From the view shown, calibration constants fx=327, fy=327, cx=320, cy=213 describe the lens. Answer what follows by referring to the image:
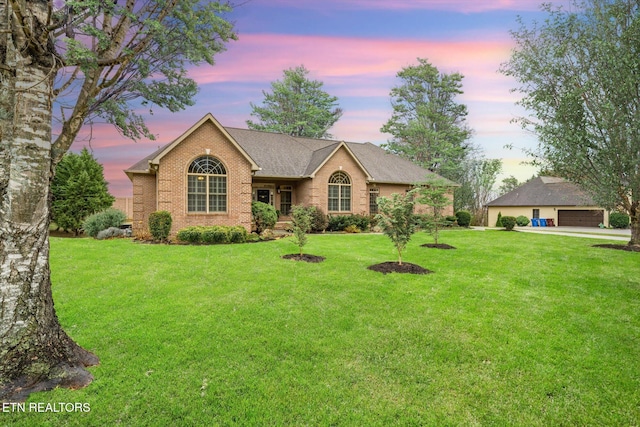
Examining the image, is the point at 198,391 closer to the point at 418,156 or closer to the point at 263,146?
the point at 263,146

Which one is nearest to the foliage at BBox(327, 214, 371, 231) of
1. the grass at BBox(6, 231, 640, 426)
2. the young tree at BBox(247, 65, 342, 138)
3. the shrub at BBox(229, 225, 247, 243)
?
the shrub at BBox(229, 225, 247, 243)

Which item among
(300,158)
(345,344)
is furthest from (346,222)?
(345,344)

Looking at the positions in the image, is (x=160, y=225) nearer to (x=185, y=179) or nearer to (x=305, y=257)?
(x=185, y=179)

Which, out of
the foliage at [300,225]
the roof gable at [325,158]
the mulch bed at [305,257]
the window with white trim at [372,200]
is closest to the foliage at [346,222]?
the window with white trim at [372,200]

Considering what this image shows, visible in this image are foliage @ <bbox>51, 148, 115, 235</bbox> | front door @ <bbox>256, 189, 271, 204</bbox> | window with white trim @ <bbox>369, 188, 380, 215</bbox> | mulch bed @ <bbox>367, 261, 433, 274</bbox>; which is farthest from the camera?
window with white trim @ <bbox>369, 188, 380, 215</bbox>

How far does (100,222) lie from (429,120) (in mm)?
33469

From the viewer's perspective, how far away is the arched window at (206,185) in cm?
1617

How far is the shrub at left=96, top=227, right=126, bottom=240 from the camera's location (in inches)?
589

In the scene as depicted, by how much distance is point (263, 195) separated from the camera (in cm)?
2148

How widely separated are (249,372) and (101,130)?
5.82 metres

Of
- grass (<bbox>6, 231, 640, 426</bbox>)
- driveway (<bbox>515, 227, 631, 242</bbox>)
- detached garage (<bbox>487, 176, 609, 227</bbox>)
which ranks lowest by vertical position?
grass (<bbox>6, 231, 640, 426</bbox>)

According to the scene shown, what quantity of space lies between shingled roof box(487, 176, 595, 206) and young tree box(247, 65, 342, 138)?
21480 millimetres

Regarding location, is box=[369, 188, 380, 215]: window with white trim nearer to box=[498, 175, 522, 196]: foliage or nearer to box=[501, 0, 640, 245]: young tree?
box=[501, 0, 640, 245]: young tree

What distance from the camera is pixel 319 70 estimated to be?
38406 millimetres
